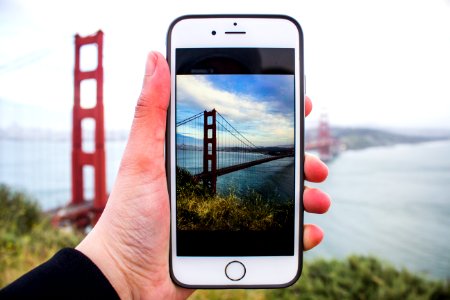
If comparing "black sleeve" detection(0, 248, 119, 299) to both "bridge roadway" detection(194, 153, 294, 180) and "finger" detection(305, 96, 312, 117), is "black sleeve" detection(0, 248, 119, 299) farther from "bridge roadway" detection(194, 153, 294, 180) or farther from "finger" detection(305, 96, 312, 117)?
"finger" detection(305, 96, 312, 117)

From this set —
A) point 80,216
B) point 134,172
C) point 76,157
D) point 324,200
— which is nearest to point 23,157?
point 76,157

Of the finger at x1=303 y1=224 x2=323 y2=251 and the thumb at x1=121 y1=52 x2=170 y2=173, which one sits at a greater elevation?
the thumb at x1=121 y1=52 x2=170 y2=173

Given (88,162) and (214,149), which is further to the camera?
(88,162)

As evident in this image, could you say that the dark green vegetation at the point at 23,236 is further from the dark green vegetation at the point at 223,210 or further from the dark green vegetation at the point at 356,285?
the dark green vegetation at the point at 223,210

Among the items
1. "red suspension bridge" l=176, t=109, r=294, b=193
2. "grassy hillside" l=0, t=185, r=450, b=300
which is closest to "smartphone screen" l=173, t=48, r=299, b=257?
"red suspension bridge" l=176, t=109, r=294, b=193

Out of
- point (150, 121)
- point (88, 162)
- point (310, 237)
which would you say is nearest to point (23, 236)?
point (88, 162)

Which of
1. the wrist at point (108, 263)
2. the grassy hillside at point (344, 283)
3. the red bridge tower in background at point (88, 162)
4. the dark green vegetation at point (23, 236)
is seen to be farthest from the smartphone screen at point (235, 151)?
the red bridge tower in background at point (88, 162)

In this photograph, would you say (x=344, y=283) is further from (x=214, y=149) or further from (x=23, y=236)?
(x=23, y=236)
